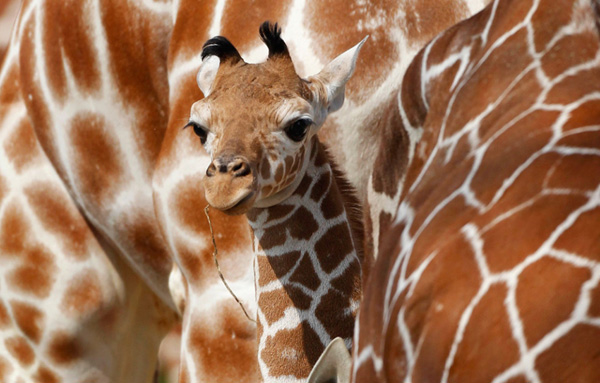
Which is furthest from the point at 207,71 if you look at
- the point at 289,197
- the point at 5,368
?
the point at 5,368

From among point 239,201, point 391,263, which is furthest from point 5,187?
point 391,263

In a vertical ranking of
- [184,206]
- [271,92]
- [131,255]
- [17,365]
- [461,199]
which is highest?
[271,92]

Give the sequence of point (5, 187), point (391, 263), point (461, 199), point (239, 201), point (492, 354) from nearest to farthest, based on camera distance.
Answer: point (492, 354) → point (461, 199) → point (391, 263) → point (239, 201) → point (5, 187)

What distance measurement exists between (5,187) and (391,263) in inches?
75.9

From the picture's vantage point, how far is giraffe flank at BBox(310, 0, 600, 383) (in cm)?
133

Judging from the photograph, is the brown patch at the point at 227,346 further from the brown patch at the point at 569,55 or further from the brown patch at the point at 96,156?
the brown patch at the point at 569,55

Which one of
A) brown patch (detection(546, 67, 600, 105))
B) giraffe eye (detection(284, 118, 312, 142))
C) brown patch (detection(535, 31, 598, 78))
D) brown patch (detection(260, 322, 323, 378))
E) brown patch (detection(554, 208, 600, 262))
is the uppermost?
brown patch (detection(535, 31, 598, 78))

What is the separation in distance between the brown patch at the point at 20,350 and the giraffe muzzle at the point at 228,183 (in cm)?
157

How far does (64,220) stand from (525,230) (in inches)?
80.9

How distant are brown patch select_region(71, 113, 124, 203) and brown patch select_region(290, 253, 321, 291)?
921mm

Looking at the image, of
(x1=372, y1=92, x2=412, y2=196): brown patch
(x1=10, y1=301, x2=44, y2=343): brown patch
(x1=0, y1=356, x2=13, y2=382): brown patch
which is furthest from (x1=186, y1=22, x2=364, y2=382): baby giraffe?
(x1=0, y1=356, x2=13, y2=382): brown patch

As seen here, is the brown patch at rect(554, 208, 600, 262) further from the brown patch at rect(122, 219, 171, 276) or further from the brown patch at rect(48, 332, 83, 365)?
the brown patch at rect(48, 332, 83, 365)

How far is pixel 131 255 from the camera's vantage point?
3.12 meters

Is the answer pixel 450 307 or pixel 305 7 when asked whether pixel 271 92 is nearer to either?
pixel 305 7
